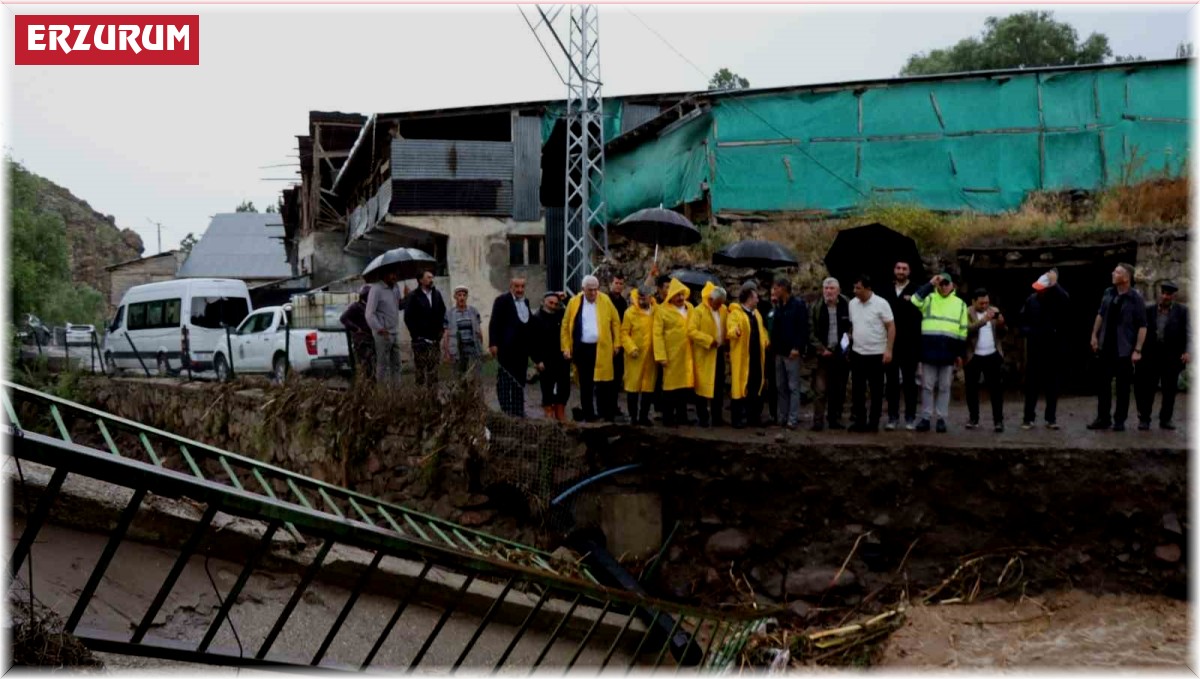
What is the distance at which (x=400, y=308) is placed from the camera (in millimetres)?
10758

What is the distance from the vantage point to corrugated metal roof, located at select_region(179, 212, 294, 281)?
39312 millimetres

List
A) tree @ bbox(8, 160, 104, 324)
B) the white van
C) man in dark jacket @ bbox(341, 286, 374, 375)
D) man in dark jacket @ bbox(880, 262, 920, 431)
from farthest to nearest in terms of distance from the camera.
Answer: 1. tree @ bbox(8, 160, 104, 324)
2. the white van
3. man in dark jacket @ bbox(341, 286, 374, 375)
4. man in dark jacket @ bbox(880, 262, 920, 431)

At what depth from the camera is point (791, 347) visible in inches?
384

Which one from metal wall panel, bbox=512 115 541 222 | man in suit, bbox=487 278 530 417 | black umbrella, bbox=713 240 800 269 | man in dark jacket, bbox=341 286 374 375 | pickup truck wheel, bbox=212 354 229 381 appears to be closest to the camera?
man in suit, bbox=487 278 530 417

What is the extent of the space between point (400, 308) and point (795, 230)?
786cm

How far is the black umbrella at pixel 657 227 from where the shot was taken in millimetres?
11867

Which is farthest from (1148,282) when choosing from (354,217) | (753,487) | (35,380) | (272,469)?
(354,217)

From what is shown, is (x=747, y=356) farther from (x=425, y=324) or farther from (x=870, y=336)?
(x=425, y=324)

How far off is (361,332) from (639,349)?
10.9 ft

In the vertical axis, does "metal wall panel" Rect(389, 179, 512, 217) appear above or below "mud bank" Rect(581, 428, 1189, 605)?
above

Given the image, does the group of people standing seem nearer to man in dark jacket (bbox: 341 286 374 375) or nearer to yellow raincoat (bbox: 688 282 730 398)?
yellow raincoat (bbox: 688 282 730 398)

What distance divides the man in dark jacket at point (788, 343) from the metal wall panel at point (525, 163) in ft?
45.5

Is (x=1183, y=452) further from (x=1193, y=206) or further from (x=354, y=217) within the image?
(x=354, y=217)

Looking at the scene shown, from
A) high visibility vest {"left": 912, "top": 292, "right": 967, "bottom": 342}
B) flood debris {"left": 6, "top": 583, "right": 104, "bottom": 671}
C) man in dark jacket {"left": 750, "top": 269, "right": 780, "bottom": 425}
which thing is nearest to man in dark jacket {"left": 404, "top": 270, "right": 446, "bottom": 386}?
man in dark jacket {"left": 750, "top": 269, "right": 780, "bottom": 425}
